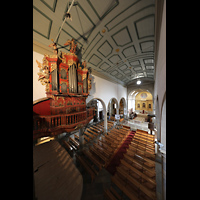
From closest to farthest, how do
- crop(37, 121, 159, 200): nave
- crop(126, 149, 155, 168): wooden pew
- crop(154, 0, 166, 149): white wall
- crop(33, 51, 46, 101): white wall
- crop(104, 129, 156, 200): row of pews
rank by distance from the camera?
crop(154, 0, 166, 149): white wall, crop(104, 129, 156, 200): row of pews, crop(37, 121, 159, 200): nave, crop(126, 149, 155, 168): wooden pew, crop(33, 51, 46, 101): white wall

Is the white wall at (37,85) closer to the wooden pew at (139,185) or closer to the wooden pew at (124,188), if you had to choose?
the wooden pew at (124,188)

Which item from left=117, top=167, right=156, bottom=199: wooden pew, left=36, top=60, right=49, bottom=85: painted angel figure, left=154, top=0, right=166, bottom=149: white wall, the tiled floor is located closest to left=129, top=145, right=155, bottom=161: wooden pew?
left=117, top=167, right=156, bottom=199: wooden pew

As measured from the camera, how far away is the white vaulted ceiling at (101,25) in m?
2.82

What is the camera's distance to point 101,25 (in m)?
3.56

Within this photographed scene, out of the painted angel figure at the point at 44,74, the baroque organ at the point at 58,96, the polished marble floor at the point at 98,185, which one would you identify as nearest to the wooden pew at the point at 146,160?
the polished marble floor at the point at 98,185

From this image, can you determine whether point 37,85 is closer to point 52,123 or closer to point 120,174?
point 52,123

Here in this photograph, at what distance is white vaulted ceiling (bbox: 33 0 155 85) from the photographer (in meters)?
2.82

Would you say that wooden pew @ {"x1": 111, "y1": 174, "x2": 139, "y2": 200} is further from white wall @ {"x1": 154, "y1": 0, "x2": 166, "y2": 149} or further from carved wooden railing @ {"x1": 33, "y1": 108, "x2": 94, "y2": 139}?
carved wooden railing @ {"x1": 33, "y1": 108, "x2": 94, "y2": 139}
